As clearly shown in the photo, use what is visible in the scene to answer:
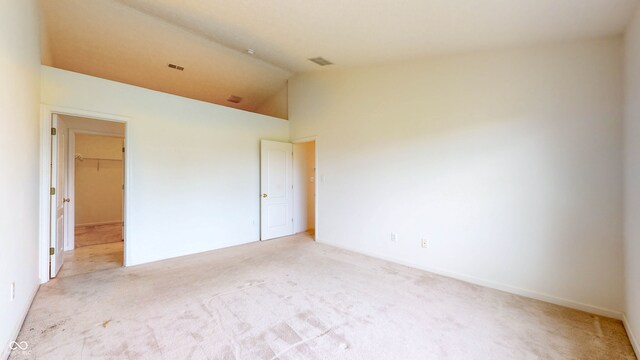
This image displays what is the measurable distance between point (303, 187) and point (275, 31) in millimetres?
3288

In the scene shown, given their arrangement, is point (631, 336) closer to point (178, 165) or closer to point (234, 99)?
point (178, 165)

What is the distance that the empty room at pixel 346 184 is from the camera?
202 cm

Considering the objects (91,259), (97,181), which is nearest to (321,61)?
(91,259)

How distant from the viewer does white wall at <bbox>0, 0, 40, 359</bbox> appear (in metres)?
1.75

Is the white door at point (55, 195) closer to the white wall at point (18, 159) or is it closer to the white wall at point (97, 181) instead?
the white wall at point (18, 159)

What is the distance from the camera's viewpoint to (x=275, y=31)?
10.5 ft

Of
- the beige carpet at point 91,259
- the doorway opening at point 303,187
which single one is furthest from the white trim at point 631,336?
the beige carpet at point 91,259

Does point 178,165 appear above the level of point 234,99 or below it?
below

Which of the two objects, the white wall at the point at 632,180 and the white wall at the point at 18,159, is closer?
the white wall at the point at 18,159

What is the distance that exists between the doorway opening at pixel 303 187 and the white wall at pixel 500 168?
1.59 meters

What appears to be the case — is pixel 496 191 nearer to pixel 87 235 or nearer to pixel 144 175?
pixel 144 175

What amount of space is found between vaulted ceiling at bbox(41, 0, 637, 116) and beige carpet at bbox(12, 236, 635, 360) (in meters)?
2.51

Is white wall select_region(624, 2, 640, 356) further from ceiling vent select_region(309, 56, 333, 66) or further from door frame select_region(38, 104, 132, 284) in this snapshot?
door frame select_region(38, 104, 132, 284)

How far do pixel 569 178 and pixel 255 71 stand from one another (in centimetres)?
487
